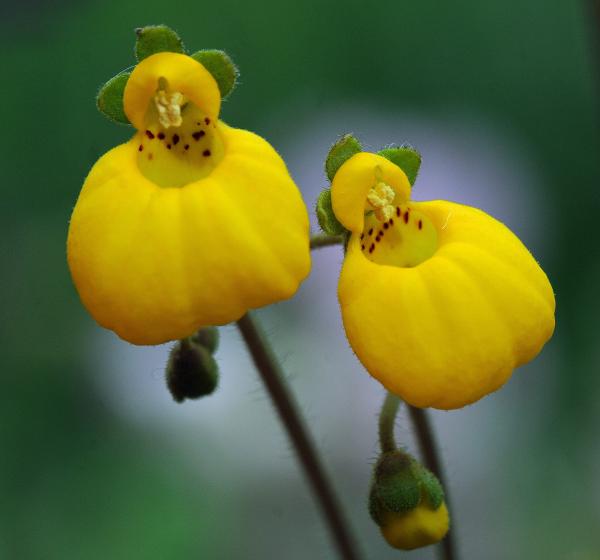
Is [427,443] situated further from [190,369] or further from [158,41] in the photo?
[158,41]

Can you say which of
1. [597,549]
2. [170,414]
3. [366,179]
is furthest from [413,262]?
[170,414]

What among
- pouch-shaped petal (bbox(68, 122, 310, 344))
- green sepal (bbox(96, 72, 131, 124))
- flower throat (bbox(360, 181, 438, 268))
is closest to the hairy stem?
flower throat (bbox(360, 181, 438, 268))

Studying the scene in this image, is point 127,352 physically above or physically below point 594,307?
above

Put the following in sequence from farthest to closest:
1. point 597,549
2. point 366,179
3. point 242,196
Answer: point 597,549 → point 366,179 → point 242,196

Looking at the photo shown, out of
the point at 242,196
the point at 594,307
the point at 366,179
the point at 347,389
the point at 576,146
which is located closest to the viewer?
the point at 242,196

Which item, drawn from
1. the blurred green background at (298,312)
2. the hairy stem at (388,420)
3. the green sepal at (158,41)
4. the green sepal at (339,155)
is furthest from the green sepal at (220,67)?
the blurred green background at (298,312)

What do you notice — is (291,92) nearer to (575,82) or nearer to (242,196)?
(575,82)

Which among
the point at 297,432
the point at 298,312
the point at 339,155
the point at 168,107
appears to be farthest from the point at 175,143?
the point at 298,312
